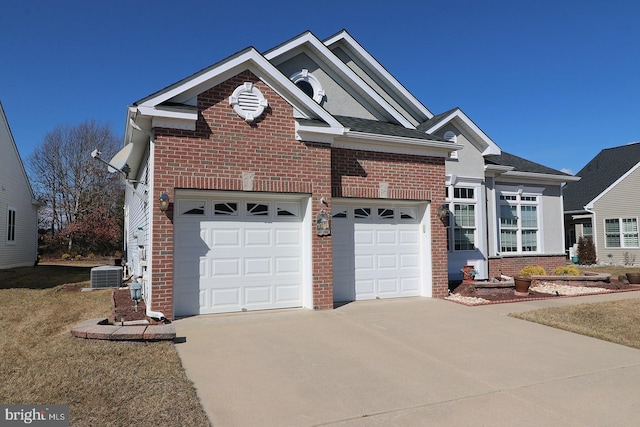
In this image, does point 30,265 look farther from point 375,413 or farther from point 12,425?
point 375,413

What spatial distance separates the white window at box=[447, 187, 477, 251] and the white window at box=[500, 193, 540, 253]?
2117 mm

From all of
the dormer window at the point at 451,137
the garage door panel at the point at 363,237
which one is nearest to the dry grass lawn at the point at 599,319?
the garage door panel at the point at 363,237

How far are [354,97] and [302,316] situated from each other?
7042mm

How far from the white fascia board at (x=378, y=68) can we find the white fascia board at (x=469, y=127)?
115 centimetres

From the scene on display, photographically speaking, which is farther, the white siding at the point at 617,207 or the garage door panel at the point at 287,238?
the white siding at the point at 617,207

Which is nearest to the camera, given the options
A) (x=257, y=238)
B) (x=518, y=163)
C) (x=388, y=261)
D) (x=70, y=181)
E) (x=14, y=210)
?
(x=257, y=238)

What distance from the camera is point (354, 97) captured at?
12648 mm

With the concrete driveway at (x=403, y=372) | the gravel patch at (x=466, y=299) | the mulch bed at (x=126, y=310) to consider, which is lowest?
the concrete driveway at (x=403, y=372)

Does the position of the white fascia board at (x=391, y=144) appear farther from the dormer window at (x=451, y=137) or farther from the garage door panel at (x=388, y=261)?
the garage door panel at (x=388, y=261)

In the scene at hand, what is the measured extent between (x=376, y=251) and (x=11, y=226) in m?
19.8

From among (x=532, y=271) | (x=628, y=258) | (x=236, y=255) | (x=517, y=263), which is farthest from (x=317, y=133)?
(x=628, y=258)

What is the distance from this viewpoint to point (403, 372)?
533cm

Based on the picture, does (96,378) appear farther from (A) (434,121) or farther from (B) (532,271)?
(B) (532,271)

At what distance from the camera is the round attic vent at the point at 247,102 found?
8680 mm
